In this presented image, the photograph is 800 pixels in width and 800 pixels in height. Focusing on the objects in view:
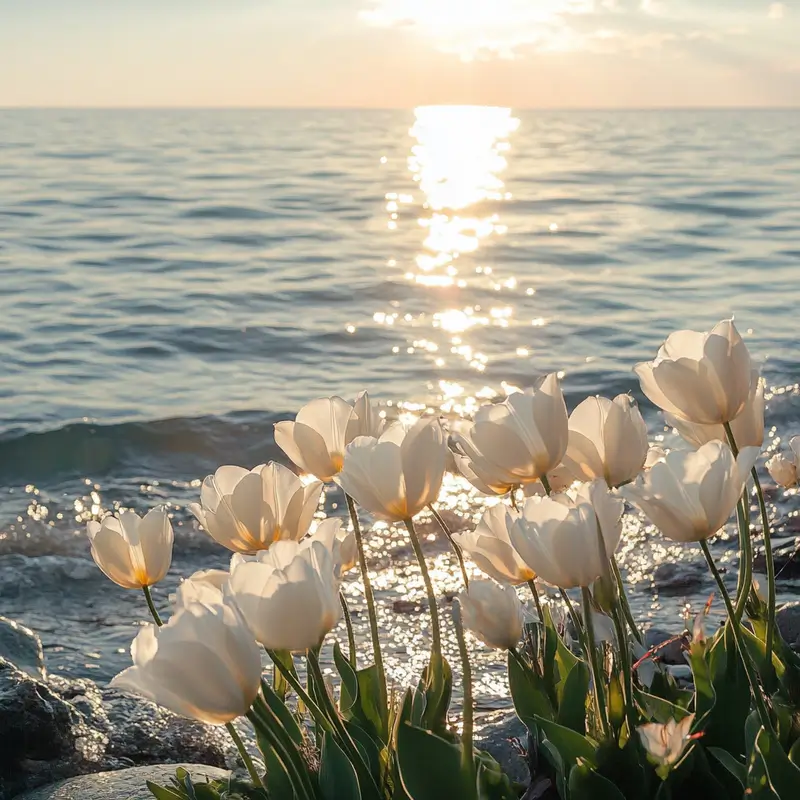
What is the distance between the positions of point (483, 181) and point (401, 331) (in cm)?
1690

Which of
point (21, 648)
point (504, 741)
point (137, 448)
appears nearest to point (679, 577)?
point (504, 741)

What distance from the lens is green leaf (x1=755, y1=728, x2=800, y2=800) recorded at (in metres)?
1.17

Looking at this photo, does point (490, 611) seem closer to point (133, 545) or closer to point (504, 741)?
point (133, 545)

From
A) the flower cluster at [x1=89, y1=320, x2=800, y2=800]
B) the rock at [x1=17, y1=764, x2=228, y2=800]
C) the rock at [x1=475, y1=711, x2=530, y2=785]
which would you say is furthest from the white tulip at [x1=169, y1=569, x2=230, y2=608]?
the rock at [x1=475, y1=711, x2=530, y2=785]

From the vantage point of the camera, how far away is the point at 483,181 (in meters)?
26.8

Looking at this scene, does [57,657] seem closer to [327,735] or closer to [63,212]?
[327,735]

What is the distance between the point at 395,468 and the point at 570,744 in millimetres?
371

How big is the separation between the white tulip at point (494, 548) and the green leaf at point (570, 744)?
0.18 metres

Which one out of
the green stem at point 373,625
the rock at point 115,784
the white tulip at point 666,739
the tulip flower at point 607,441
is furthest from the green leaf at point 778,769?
the rock at point 115,784

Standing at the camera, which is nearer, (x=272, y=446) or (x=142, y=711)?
(x=142, y=711)

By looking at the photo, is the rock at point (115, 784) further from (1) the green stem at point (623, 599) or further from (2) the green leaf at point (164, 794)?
(1) the green stem at point (623, 599)

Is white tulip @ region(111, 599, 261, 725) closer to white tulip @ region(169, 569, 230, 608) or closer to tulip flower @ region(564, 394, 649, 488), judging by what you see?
white tulip @ region(169, 569, 230, 608)

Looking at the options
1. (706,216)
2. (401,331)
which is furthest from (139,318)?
(706,216)

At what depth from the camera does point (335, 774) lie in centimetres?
122
